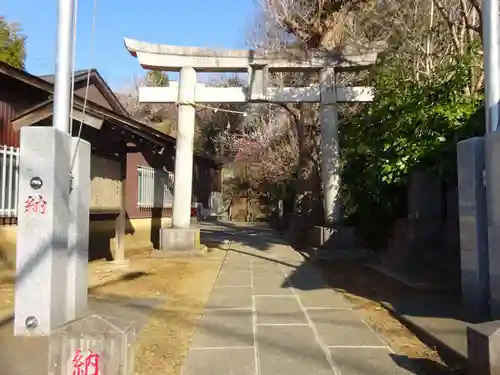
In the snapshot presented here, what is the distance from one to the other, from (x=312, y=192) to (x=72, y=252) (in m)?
15.7

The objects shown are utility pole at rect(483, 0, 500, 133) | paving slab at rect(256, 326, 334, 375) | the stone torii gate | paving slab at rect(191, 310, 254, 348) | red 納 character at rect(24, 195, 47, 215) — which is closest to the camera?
paving slab at rect(256, 326, 334, 375)

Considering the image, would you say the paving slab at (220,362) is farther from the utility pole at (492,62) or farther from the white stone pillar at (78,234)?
the utility pole at (492,62)

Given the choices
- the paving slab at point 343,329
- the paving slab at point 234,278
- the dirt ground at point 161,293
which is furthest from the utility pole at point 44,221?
the paving slab at point 234,278

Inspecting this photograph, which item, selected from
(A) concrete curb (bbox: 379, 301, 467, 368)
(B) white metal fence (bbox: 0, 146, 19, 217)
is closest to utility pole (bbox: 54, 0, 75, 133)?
(B) white metal fence (bbox: 0, 146, 19, 217)

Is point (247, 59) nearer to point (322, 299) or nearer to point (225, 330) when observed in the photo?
point (322, 299)

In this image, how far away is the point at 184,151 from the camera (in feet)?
50.9

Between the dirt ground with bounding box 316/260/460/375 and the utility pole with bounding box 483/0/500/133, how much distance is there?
2.75 meters

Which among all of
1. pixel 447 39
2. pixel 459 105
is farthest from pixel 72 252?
pixel 447 39

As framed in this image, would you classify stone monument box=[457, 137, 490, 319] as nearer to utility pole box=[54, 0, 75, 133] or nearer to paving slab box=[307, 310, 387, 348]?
paving slab box=[307, 310, 387, 348]

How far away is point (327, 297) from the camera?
899 centimetres

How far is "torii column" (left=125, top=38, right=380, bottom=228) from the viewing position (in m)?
15.3

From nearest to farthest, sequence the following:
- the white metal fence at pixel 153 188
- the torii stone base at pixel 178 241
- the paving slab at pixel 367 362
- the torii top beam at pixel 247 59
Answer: the paving slab at pixel 367 362
the torii stone base at pixel 178 241
the torii top beam at pixel 247 59
the white metal fence at pixel 153 188

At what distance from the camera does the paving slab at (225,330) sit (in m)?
6.04

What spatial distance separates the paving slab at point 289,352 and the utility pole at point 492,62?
3383 millimetres
